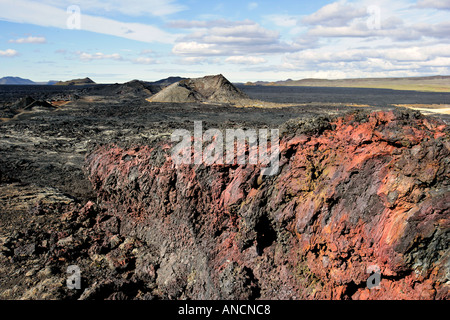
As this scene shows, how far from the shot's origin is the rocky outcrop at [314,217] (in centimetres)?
458

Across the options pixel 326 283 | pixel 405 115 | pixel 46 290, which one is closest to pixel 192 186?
pixel 326 283

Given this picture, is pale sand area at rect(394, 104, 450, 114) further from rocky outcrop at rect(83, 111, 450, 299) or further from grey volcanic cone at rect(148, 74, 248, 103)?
rocky outcrop at rect(83, 111, 450, 299)


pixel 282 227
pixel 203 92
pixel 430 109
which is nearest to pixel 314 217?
pixel 282 227

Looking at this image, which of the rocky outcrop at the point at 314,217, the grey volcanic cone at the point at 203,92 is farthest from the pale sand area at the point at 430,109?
the rocky outcrop at the point at 314,217

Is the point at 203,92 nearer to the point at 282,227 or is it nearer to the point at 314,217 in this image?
the point at 282,227

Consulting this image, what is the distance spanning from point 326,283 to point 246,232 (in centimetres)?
164

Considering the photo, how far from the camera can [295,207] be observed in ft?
19.2

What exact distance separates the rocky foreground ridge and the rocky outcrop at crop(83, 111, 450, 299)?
0.06ft

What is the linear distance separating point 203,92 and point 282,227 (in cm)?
5709

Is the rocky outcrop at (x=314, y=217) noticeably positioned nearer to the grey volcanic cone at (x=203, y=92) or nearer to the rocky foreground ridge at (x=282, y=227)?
the rocky foreground ridge at (x=282, y=227)

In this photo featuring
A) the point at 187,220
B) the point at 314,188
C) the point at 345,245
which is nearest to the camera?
the point at 345,245

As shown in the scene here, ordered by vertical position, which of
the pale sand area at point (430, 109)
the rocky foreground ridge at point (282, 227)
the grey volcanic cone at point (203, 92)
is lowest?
the rocky foreground ridge at point (282, 227)

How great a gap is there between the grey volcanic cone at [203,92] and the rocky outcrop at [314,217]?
47.8m
